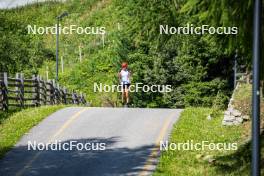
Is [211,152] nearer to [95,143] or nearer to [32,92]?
[95,143]

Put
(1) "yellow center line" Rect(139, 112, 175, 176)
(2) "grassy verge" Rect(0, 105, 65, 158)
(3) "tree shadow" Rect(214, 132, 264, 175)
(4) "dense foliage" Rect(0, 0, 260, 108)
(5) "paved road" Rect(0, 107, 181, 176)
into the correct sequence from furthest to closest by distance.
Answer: (2) "grassy verge" Rect(0, 105, 65, 158), (5) "paved road" Rect(0, 107, 181, 176), (1) "yellow center line" Rect(139, 112, 175, 176), (3) "tree shadow" Rect(214, 132, 264, 175), (4) "dense foliage" Rect(0, 0, 260, 108)

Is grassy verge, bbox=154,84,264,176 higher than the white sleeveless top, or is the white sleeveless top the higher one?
the white sleeveless top

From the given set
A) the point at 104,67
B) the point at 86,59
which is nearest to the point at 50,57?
the point at 86,59

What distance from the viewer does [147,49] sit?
3828cm

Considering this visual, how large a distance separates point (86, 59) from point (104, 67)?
420 centimetres

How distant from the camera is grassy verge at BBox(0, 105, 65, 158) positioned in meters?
14.8

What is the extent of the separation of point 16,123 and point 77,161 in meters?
4.88

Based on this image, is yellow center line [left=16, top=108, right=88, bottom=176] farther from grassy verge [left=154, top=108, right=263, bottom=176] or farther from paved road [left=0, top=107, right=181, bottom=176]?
grassy verge [left=154, top=108, right=263, bottom=176]

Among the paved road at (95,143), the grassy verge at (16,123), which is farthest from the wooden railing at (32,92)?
the paved road at (95,143)

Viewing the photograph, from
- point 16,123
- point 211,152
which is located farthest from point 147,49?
point 211,152

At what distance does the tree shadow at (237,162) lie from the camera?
10.8 meters

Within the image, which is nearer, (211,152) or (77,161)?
(77,161)

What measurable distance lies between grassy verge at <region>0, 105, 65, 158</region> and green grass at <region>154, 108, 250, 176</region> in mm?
4216

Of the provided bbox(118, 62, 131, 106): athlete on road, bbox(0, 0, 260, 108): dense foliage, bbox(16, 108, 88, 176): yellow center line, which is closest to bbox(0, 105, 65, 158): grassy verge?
bbox(16, 108, 88, 176): yellow center line
